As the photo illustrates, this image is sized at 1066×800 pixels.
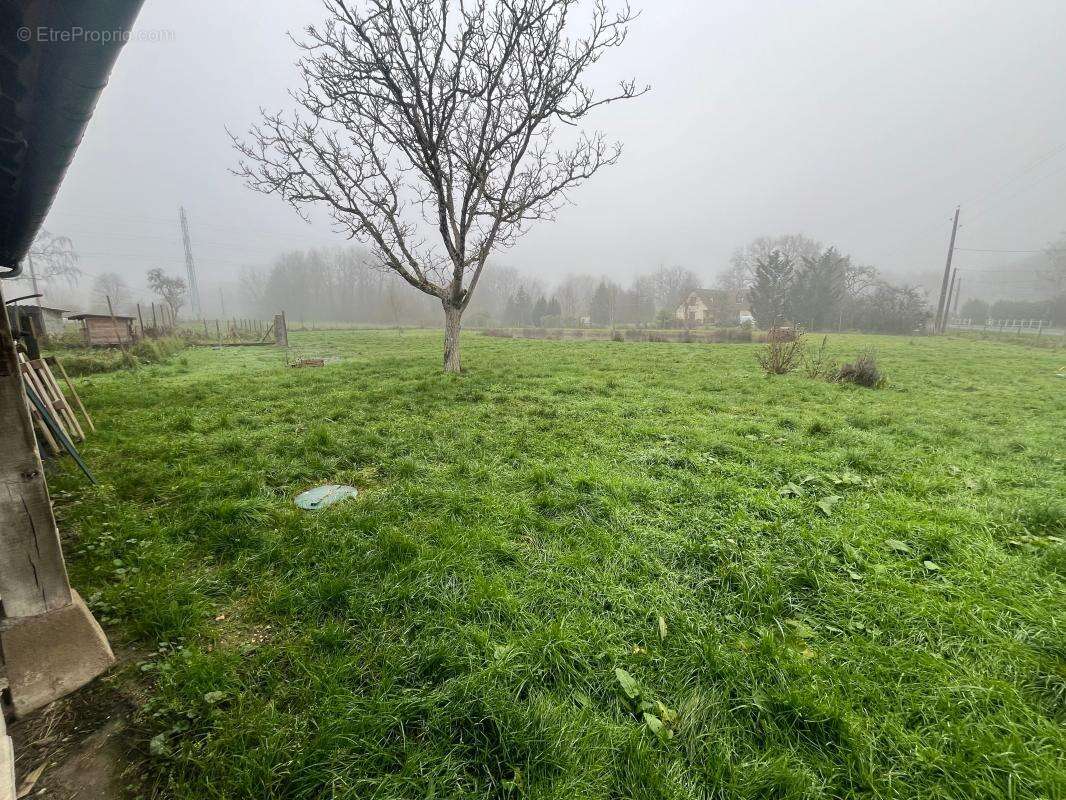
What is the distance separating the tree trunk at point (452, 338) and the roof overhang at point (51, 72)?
892 centimetres

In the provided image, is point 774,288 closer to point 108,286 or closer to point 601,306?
point 601,306

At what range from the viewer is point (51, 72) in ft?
5.90

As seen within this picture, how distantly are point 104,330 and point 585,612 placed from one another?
27.0 metres

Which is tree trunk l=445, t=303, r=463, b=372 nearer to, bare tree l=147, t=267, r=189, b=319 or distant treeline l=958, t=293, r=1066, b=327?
bare tree l=147, t=267, r=189, b=319

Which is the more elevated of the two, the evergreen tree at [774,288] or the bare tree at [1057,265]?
the bare tree at [1057,265]

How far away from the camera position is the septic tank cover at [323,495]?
154 inches

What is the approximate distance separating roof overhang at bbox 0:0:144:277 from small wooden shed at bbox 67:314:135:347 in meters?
22.0

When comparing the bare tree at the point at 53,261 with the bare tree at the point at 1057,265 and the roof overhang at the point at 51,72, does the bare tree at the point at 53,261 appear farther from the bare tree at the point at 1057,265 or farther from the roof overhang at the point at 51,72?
the bare tree at the point at 1057,265

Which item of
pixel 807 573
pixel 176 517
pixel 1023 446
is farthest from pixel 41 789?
pixel 1023 446

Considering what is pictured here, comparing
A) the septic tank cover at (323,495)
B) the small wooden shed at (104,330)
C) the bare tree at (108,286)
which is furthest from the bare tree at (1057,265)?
the bare tree at (108,286)

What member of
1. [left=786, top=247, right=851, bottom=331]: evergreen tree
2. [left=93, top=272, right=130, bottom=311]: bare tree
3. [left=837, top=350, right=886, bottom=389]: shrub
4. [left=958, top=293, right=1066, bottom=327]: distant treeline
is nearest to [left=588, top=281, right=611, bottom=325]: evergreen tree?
[left=786, top=247, right=851, bottom=331]: evergreen tree

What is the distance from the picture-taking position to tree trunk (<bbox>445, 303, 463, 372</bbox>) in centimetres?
1155

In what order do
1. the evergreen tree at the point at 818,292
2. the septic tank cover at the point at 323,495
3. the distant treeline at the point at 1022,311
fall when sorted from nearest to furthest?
the septic tank cover at the point at 323,495, the evergreen tree at the point at 818,292, the distant treeline at the point at 1022,311

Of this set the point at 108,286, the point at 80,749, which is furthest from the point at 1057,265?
the point at 108,286
